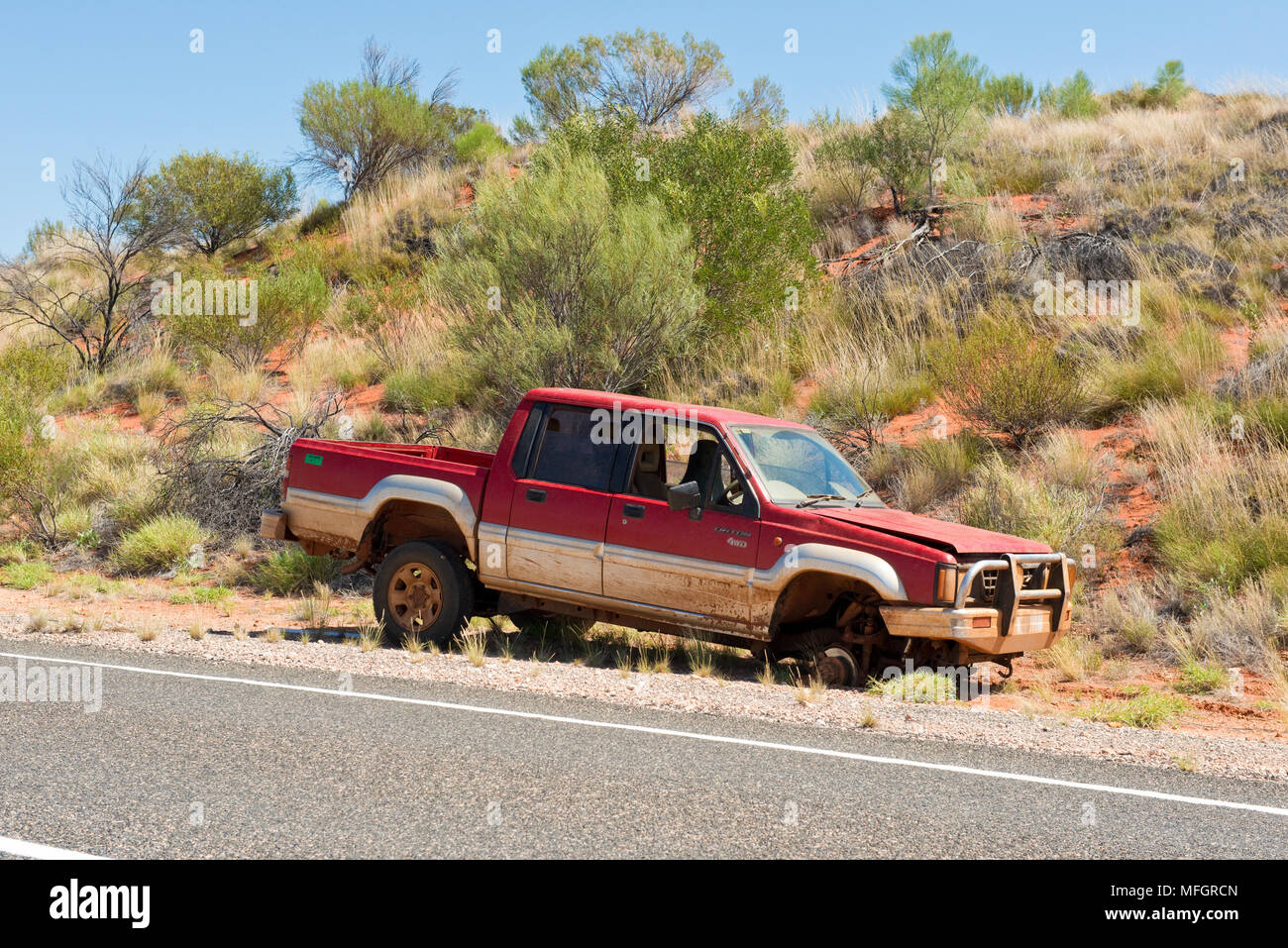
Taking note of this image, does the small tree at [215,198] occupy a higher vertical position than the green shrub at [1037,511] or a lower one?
higher

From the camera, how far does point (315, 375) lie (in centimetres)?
2477

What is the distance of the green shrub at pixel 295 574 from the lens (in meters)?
15.1

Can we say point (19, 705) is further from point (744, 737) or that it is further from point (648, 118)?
point (648, 118)

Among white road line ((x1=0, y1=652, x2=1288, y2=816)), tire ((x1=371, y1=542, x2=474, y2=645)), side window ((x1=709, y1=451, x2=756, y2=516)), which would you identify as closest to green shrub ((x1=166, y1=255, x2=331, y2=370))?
tire ((x1=371, y1=542, x2=474, y2=645))

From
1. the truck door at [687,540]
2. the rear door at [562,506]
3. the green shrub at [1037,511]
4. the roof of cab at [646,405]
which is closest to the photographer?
the truck door at [687,540]

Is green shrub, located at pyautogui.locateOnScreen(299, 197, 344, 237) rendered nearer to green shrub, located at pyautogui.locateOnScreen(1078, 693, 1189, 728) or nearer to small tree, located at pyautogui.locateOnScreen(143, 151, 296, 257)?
small tree, located at pyautogui.locateOnScreen(143, 151, 296, 257)

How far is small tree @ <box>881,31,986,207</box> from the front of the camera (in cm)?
2484

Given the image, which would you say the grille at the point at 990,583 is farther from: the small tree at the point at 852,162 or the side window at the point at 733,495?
the small tree at the point at 852,162

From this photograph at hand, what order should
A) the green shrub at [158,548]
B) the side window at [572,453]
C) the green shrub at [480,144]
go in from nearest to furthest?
1. the side window at [572,453]
2. the green shrub at [158,548]
3. the green shrub at [480,144]

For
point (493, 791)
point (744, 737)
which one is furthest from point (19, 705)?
point (744, 737)

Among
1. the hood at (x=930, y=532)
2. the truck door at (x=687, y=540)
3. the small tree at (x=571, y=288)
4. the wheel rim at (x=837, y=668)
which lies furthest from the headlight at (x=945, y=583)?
the small tree at (x=571, y=288)

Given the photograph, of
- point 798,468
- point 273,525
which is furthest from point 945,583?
point 273,525

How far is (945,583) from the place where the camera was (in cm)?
807

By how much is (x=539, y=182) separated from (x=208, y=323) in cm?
1146
